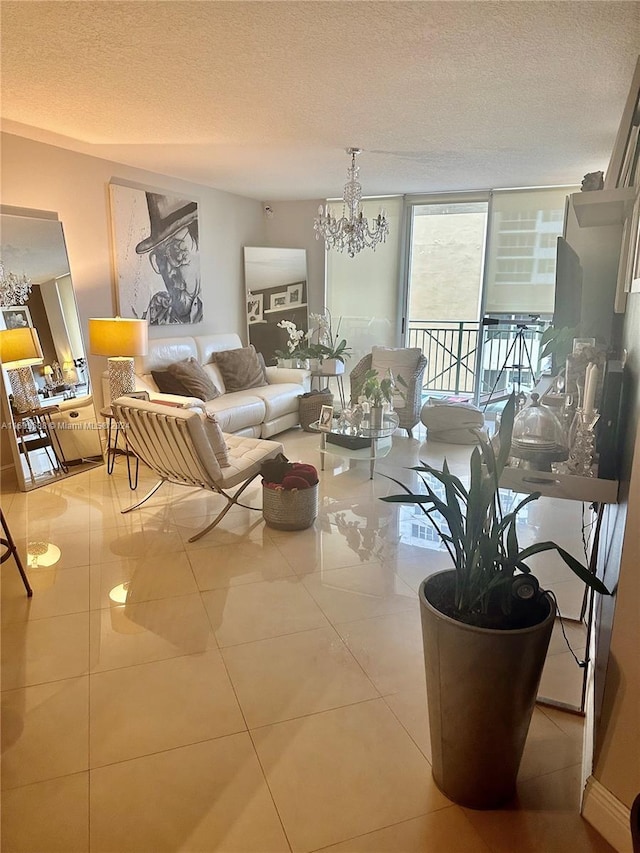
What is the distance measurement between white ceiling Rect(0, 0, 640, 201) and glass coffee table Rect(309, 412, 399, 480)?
203 centimetres

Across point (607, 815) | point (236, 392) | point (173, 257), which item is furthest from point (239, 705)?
point (173, 257)

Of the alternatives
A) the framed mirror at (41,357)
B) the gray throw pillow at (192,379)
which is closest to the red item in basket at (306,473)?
the gray throw pillow at (192,379)

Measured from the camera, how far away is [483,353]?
6.79 metres

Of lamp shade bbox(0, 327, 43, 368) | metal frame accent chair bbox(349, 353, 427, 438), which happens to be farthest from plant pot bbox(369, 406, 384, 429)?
lamp shade bbox(0, 327, 43, 368)

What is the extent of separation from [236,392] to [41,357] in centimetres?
188

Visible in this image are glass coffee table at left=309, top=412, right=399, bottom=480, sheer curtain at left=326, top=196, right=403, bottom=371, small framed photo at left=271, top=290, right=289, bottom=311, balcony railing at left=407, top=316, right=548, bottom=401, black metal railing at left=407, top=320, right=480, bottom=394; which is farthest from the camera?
black metal railing at left=407, top=320, right=480, bottom=394

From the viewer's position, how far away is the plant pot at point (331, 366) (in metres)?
6.30

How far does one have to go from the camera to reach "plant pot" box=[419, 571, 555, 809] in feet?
4.82

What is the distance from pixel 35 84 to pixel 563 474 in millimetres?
3185

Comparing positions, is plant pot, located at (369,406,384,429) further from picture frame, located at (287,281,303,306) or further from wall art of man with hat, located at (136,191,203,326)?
picture frame, located at (287,281,303,306)

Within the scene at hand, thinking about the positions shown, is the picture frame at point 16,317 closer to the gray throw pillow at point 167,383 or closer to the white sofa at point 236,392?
the white sofa at point 236,392

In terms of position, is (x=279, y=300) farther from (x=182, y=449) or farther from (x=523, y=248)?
(x=182, y=449)

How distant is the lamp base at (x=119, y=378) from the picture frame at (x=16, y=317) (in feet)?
2.17

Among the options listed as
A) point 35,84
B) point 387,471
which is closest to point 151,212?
point 35,84
